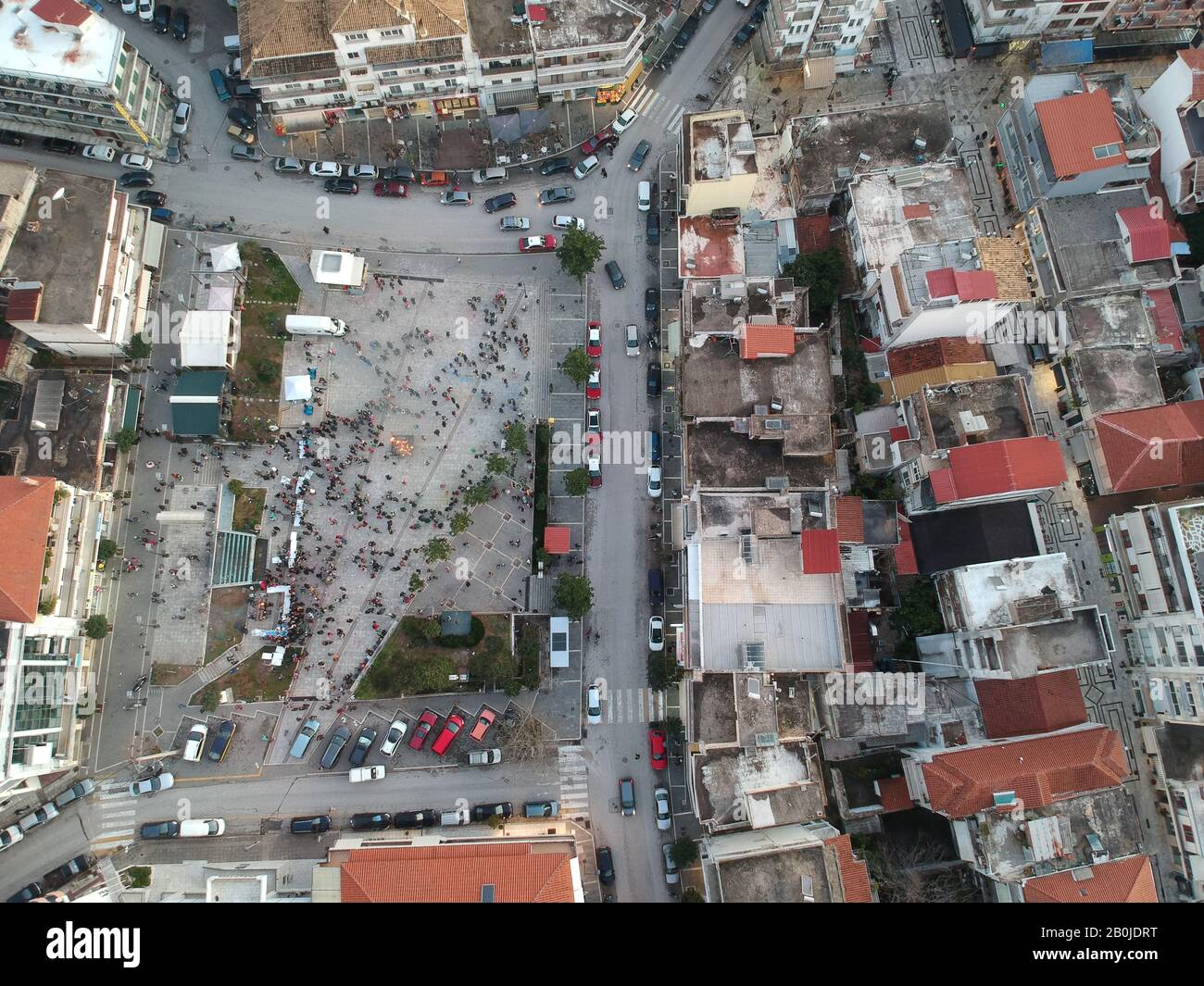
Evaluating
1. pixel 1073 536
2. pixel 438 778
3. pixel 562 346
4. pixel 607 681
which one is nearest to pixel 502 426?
pixel 562 346

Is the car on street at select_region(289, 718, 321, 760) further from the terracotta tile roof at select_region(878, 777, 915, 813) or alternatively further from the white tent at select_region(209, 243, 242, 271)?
the terracotta tile roof at select_region(878, 777, 915, 813)

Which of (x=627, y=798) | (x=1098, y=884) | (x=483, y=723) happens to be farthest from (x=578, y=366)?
(x=1098, y=884)

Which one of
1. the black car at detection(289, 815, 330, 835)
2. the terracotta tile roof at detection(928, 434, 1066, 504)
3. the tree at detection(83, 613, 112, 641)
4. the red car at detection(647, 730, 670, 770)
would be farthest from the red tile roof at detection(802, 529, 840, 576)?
the tree at detection(83, 613, 112, 641)

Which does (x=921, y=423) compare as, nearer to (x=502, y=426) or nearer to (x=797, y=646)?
(x=797, y=646)

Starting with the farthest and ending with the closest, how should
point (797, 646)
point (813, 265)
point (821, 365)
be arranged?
point (813, 265) → point (821, 365) → point (797, 646)

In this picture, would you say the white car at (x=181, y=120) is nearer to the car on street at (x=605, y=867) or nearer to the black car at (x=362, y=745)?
the black car at (x=362, y=745)

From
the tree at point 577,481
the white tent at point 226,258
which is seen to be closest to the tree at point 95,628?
the white tent at point 226,258

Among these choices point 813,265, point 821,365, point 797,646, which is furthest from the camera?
point 813,265
